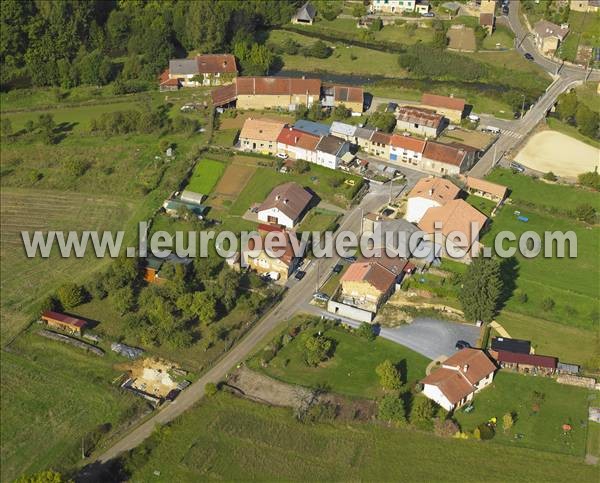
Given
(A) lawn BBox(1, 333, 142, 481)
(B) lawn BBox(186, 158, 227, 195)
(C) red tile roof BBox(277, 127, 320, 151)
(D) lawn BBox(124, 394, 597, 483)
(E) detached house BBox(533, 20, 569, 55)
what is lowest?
(A) lawn BBox(1, 333, 142, 481)

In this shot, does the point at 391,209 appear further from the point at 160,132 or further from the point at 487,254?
the point at 160,132

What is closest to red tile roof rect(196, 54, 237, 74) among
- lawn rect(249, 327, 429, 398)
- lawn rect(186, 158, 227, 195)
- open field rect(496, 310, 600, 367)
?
lawn rect(186, 158, 227, 195)

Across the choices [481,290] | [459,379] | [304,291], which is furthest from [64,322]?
[481,290]

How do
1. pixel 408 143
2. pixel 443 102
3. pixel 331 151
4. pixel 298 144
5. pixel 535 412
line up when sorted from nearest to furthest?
pixel 535 412 < pixel 331 151 < pixel 408 143 < pixel 298 144 < pixel 443 102

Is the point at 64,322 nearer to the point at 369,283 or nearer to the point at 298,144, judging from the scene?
the point at 369,283

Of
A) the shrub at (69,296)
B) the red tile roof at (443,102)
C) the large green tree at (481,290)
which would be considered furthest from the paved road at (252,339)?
the red tile roof at (443,102)

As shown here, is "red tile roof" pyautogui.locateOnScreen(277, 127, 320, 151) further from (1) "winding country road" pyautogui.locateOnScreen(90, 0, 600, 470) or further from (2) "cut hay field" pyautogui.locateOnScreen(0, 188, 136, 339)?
(2) "cut hay field" pyautogui.locateOnScreen(0, 188, 136, 339)
